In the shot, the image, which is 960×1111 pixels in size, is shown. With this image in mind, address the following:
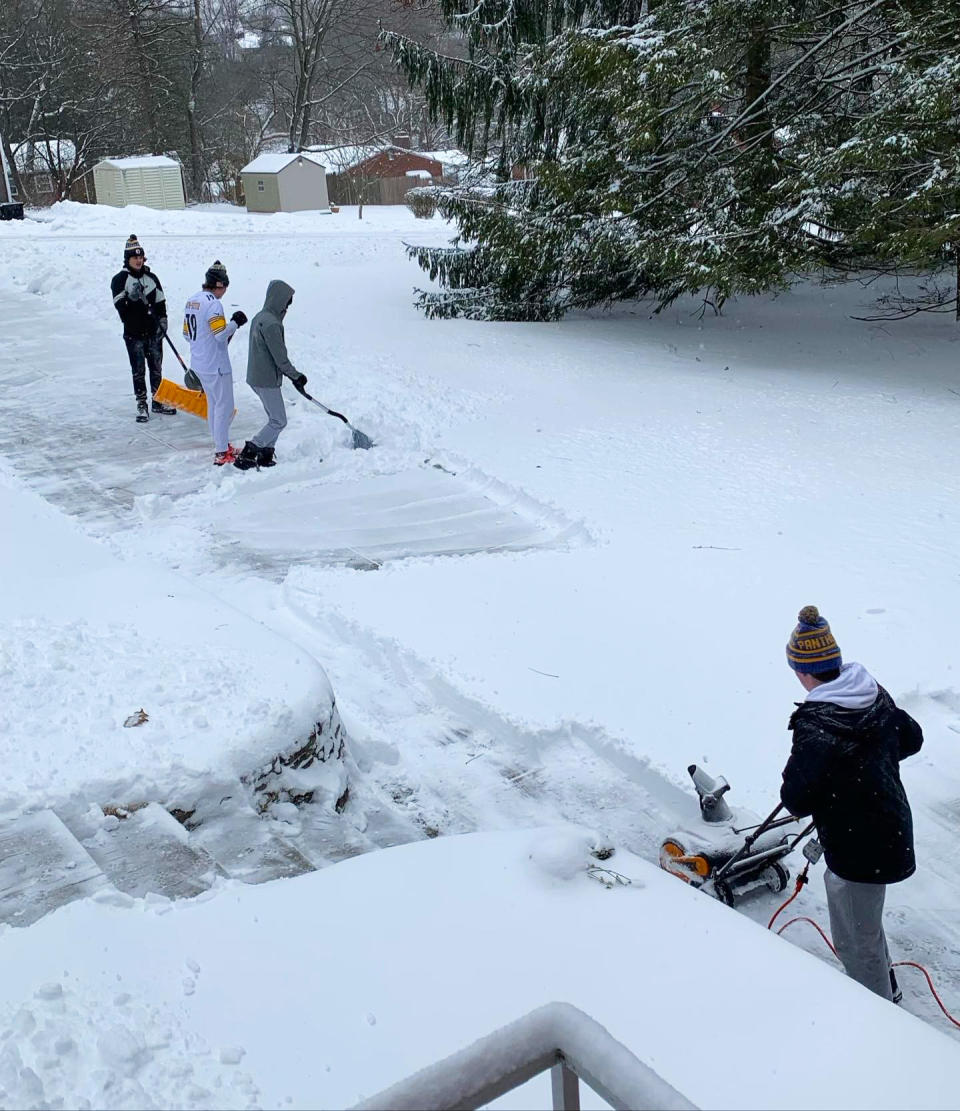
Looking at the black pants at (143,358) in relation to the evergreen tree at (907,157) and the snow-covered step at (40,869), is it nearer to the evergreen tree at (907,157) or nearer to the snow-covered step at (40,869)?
the evergreen tree at (907,157)

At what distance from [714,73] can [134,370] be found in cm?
731

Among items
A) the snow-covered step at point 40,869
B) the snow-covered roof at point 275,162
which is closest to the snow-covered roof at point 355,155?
the snow-covered roof at point 275,162

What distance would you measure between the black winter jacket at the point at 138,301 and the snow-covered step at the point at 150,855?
746 centimetres

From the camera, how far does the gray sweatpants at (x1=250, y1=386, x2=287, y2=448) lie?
9477 mm

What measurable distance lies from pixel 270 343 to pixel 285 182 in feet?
108

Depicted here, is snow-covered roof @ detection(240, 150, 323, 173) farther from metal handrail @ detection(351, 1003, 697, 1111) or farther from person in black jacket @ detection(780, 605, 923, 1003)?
metal handrail @ detection(351, 1003, 697, 1111)

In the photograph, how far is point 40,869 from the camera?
3979 mm

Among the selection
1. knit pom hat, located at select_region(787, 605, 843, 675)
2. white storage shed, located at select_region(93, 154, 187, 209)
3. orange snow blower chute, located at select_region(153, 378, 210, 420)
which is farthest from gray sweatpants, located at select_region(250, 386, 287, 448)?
white storage shed, located at select_region(93, 154, 187, 209)

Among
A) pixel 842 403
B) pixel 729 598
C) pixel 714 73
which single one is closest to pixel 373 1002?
pixel 729 598

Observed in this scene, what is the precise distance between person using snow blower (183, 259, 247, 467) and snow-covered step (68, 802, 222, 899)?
5.69 metres

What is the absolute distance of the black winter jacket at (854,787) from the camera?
11.7ft

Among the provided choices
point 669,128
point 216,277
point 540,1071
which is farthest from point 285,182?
point 540,1071

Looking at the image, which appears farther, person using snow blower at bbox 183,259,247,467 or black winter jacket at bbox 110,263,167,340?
black winter jacket at bbox 110,263,167,340

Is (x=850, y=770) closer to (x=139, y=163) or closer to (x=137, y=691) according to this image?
(x=137, y=691)
